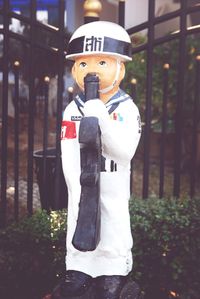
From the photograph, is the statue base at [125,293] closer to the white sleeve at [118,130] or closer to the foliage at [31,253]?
the white sleeve at [118,130]

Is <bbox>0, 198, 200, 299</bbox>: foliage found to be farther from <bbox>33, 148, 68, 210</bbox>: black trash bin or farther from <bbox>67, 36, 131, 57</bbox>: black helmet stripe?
<bbox>67, 36, 131, 57</bbox>: black helmet stripe

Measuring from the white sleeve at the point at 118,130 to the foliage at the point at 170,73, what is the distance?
16.6 ft

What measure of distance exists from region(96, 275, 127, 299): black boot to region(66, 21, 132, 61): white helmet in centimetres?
96

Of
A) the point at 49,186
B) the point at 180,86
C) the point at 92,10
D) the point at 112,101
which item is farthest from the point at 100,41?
the point at 49,186

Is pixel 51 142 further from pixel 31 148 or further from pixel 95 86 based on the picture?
pixel 95 86

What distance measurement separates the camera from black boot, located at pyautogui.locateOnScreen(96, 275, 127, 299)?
1989 millimetres

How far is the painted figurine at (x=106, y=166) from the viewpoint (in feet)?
6.54

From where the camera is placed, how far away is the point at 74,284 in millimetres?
1991

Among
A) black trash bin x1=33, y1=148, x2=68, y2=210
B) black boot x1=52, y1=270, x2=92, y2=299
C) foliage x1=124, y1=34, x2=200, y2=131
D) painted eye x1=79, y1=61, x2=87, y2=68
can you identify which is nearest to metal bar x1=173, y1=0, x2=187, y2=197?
black trash bin x1=33, y1=148, x2=68, y2=210

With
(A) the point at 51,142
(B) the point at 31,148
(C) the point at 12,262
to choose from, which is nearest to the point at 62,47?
(B) the point at 31,148

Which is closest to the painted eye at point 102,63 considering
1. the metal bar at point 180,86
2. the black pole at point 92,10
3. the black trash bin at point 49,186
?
the black pole at point 92,10

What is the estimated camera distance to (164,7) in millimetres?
8234

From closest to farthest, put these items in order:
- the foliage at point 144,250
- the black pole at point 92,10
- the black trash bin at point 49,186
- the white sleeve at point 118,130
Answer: the white sleeve at point 118,130 < the black pole at point 92,10 < the foliage at point 144,250 < the black trash bin at point 49,186

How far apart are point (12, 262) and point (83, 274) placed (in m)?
0.97
